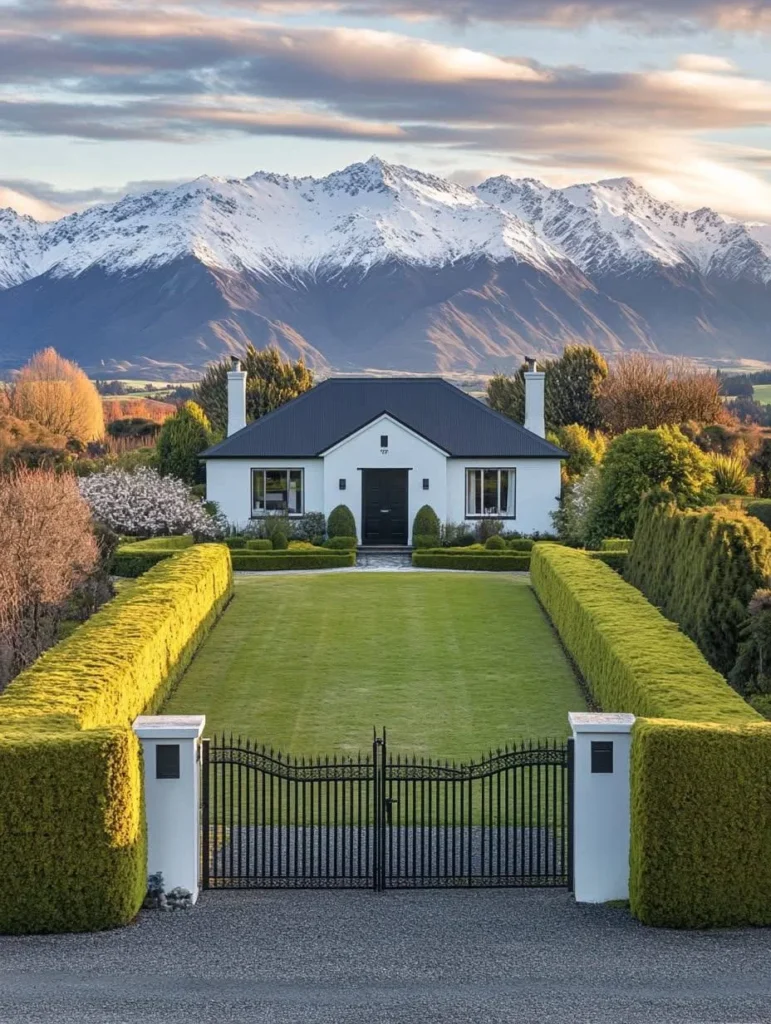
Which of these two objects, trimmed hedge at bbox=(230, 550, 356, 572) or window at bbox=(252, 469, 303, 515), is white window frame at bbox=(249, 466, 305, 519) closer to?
window at bbox=(252, 469, 303, 515)

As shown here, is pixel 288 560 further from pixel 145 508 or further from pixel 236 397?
pixel 236 397

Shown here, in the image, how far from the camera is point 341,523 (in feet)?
146

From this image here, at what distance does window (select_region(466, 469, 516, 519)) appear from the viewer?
4584 cm

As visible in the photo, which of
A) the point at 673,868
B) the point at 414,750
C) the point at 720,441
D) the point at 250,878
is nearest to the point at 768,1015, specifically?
the point at 673,868

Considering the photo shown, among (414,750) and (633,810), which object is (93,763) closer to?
(633,810)

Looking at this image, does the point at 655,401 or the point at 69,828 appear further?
the point at 655,401

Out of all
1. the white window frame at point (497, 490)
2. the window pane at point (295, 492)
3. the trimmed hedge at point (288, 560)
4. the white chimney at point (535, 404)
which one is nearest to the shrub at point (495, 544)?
the trimmed hedge at point (288, 560)

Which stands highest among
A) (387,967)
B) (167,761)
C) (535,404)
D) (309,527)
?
(535,404)

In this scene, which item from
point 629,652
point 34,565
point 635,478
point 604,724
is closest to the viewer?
point 604,724

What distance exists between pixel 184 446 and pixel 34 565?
26123mm

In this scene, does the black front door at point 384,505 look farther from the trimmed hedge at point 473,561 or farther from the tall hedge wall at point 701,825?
the tall hedge wall at point 701,825

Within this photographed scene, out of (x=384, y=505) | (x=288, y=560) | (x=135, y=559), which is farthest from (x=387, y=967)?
(x=384, y=505)

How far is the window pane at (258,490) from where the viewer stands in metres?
46.0

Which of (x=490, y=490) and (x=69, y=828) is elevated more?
(x=490, y=490)
